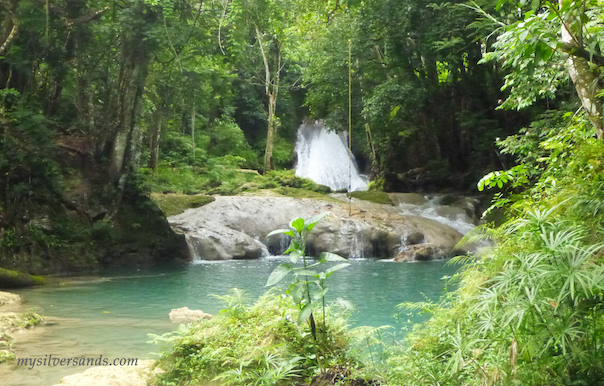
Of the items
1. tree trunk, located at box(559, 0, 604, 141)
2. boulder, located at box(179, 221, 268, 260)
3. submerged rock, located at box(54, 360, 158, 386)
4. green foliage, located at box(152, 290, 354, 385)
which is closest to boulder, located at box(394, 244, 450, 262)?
boulder, located at box(179, 221, 268, 260)

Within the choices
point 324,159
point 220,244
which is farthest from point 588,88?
point 324,159

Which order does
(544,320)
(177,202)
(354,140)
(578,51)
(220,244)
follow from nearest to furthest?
1. (544,320)
2. (578,51)
3. (220,244)
4. (177,202)
5. (354,140)

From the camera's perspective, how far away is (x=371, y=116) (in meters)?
18.6

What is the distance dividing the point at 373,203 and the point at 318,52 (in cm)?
770

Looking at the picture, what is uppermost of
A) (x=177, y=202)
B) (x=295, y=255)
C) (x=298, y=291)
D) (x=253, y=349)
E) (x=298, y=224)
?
(x=177, y=202)

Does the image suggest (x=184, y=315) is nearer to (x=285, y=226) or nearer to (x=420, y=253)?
(x=420, y=253)

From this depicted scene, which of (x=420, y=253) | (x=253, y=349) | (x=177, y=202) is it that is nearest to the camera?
(x=253, y=349)

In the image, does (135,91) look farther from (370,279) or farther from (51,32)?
(370,279)

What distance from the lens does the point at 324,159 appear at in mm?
32438

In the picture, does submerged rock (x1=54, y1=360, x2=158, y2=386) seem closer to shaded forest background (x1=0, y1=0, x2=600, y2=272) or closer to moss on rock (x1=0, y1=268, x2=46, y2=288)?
shaded forest background (x1=0, y1=0, x2=600, y2=272)

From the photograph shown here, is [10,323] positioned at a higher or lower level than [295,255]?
lower

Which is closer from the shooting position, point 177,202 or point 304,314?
point 304,314

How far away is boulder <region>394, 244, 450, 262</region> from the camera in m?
15.1

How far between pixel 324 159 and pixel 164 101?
15.6 meters
